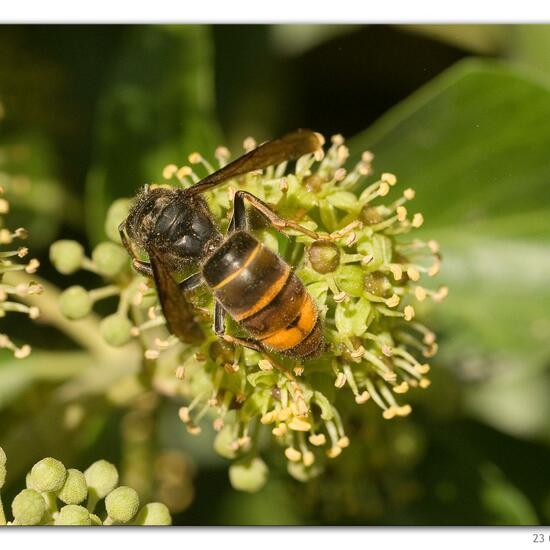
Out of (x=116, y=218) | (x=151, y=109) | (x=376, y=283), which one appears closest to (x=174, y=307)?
(x=376, y=283)

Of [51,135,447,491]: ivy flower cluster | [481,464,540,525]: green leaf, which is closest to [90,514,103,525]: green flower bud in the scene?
[51,135,447,491]: ivy flower cluster

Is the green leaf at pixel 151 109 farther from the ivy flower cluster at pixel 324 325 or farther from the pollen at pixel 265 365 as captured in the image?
the pollen at pixel 265 365

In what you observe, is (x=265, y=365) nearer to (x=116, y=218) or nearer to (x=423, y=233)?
(x=116, y=218)

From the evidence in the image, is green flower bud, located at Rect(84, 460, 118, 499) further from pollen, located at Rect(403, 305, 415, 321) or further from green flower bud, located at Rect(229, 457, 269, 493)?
pollen, located at Rect(403, 305, 415, 321)

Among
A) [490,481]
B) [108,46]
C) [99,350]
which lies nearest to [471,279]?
[490,481]
